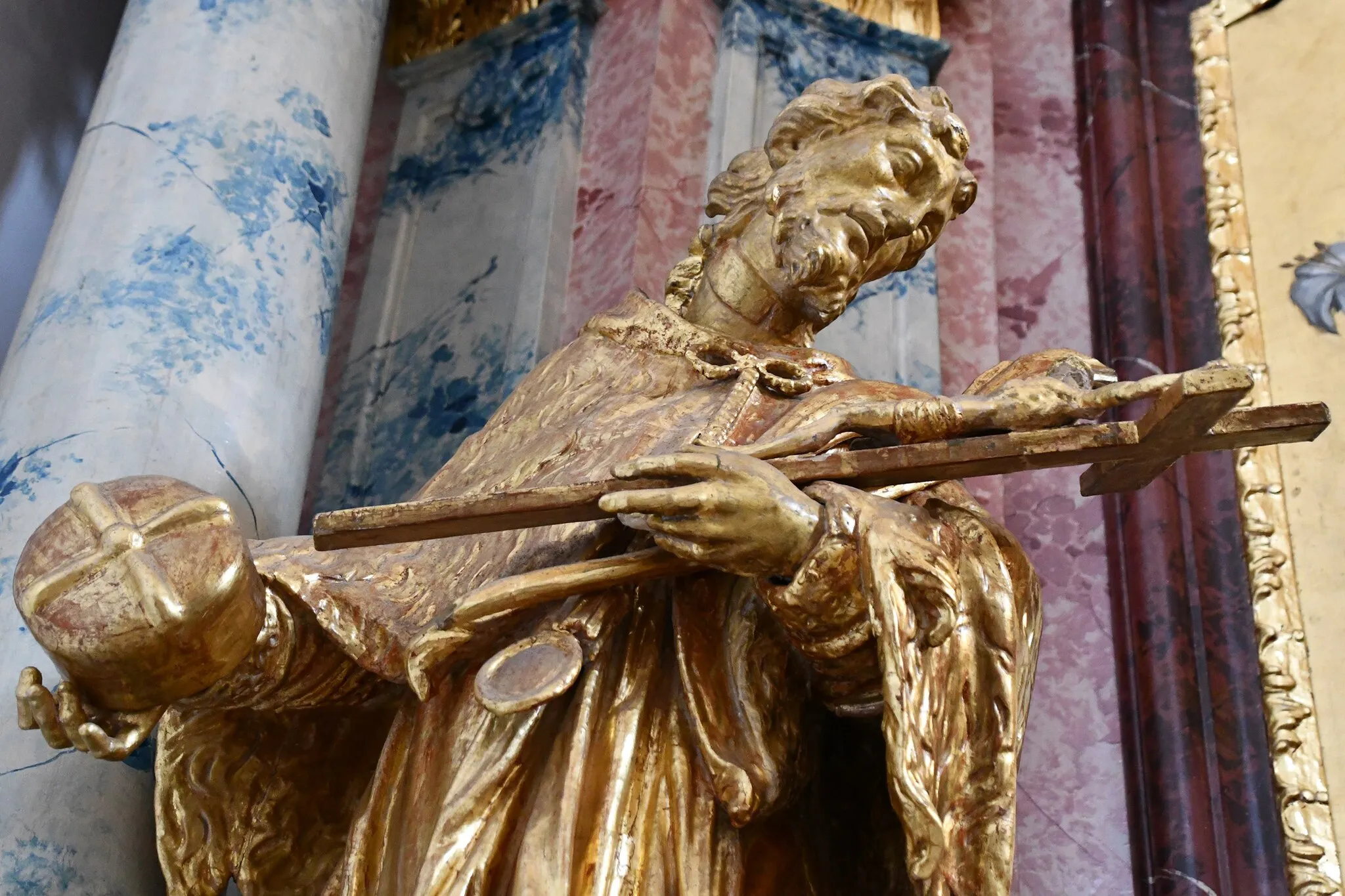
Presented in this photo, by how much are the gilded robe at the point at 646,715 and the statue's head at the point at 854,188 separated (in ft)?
0.38

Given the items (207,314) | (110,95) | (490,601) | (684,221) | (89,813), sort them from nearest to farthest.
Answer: (490,601), (89,813), (207,314), (110,95), (684,221)

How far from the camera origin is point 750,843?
4.78 ft

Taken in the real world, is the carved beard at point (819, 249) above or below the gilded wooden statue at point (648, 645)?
above

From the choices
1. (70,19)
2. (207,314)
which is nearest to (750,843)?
(207,314)

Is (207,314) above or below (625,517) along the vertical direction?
above

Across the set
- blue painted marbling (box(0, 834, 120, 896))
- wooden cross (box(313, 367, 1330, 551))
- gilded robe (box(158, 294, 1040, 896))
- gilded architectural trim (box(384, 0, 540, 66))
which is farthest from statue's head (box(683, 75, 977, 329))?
gilded architectural trim (box(384, 0, 540, 66))

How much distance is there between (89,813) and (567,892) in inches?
23.4

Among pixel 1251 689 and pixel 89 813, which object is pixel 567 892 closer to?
pixel 89 813

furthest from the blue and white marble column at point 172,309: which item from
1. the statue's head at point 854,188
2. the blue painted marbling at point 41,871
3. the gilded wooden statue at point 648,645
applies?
the statue's head at point 854,188

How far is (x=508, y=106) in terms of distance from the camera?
2.68 metres

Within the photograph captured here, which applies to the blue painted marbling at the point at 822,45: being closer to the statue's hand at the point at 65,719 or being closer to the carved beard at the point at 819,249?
the carved beard at the point at 819,249

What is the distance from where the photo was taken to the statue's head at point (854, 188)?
172 centimetres

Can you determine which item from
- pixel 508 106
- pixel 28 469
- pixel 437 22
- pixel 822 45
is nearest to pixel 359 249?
pixel 508 106

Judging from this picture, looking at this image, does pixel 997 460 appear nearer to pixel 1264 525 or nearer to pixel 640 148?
pixel 1264 525
